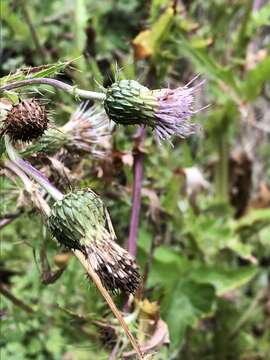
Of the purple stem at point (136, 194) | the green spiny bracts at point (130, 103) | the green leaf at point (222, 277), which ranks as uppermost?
the green spiny bracts at point (130, 103)

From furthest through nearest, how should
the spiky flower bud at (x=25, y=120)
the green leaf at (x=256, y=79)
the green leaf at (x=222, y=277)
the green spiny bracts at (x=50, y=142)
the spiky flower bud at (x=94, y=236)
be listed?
1. the green leaf at (x=256, y=79)
2. the green leaf at (x=222, y=277)
3. the green spiny bracts at (x=50, y=142)
4. the spiky flower bud at (x=25, y=120)
5. the spiky flower bud at (x=94, y=236)

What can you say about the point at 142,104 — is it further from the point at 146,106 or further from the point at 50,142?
the point at 50,142

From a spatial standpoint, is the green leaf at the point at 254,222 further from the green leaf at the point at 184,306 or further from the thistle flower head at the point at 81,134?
the thistle flower head at the point at 81,134

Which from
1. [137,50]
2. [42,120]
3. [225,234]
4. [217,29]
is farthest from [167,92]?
[217,29]

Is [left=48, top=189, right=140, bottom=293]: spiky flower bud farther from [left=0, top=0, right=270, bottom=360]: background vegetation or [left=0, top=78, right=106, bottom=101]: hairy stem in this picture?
[left=0, top=0, right=270, bottom=360]: background vegetation

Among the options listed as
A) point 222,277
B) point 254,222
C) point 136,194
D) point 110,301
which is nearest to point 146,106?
point 110,301

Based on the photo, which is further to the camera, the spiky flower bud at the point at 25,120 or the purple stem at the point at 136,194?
the purple stem at the point at 136,194

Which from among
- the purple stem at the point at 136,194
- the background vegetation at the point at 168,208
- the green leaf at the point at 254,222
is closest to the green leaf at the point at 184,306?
the background vegetation at the point at 168,208
